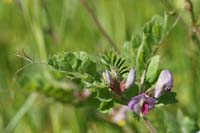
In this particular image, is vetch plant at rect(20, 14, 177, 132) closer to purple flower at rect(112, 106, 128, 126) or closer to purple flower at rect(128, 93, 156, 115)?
purple flower at rect(128, 93, 156, 115)

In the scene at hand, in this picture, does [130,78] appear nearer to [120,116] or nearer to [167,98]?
[167,98]

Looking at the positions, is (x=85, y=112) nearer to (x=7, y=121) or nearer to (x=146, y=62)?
(x=7, y=121)

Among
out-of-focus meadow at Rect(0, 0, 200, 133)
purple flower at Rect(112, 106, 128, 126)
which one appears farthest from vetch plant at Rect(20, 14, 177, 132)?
purple flower at Rect(112, 106, 128, 126)

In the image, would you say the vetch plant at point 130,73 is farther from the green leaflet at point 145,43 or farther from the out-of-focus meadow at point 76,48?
the out-of-focus meadow at point 76,48

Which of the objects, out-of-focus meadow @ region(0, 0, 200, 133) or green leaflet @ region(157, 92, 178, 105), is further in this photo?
out-of-focus meadow @ region(0, 0, 200, 133)

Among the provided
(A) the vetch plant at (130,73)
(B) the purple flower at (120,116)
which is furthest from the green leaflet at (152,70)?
(B) the purple flower at (120,116)

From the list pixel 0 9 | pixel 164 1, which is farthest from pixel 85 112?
pixel 0 9

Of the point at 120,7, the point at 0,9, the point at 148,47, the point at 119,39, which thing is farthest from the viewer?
the point at 0,9
